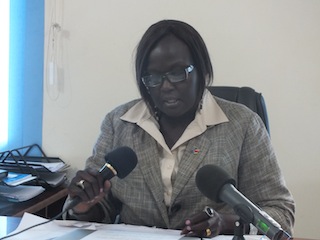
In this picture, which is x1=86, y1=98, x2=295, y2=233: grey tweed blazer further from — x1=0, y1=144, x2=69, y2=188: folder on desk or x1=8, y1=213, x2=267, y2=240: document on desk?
x1=0, y1=144, x2=69, y2=188: folder on desk

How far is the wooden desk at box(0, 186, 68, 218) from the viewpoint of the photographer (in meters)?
1.38

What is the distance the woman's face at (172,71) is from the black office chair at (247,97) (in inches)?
11.0

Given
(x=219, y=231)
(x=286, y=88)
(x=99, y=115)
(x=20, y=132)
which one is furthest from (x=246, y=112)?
(x=20, y=132)

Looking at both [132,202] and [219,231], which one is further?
[132,202]

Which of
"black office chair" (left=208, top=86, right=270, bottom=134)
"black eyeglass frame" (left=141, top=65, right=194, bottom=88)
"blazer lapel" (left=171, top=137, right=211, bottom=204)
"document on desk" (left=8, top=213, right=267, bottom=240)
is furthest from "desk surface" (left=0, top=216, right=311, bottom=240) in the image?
"black office chair" (left=208, top=86, right=270, bottom=134)

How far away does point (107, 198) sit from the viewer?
1095mm

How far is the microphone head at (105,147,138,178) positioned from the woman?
191 millimetres

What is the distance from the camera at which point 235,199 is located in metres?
0.58

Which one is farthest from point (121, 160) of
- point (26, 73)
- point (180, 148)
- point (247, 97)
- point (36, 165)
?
point (26, 73)

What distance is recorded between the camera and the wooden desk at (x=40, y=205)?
1381 mm

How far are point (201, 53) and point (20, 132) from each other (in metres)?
1.21

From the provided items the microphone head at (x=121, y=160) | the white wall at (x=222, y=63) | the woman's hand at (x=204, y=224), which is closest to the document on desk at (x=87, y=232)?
the woman's hand at (x=204, y=224)

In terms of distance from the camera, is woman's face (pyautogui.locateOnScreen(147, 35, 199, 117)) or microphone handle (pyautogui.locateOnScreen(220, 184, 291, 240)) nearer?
microphone handle (pyautogui.locateOnScreen(220, 184, 291, 240))

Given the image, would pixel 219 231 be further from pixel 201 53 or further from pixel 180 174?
pixel 201 53
